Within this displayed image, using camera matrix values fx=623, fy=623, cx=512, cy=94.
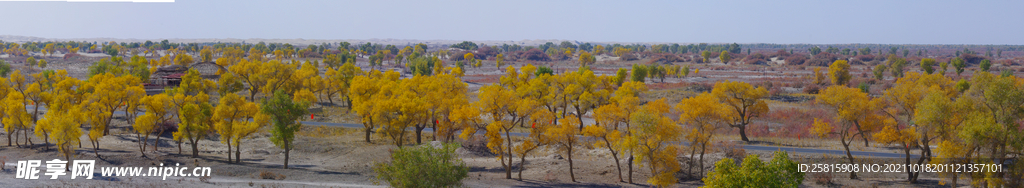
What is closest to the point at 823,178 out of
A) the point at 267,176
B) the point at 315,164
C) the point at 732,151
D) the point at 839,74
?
the point at 732,151

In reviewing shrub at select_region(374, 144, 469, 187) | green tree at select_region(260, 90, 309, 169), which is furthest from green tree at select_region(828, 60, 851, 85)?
shrub at select_region(374, 144, 469, 187)

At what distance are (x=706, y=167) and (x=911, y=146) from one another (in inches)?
453

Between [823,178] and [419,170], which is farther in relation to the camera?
[823,178]

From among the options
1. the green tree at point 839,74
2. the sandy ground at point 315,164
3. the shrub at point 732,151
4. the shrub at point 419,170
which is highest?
the green tree at point 839,74

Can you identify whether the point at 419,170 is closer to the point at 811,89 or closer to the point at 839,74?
the point at 811,89

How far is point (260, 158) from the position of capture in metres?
44.7

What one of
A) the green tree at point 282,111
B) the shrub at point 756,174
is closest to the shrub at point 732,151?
the shrub at point 756,174

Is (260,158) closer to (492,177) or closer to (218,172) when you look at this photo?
(218,172)

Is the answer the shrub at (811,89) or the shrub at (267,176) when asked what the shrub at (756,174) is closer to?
the shrub at (267,176)

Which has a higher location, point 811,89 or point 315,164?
point 811,89

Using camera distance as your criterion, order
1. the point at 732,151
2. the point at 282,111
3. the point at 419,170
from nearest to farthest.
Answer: the point at 419,170
the point at 282,111
the point at 732,151

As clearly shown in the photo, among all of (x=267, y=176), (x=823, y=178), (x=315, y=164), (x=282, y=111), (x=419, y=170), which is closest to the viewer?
(x=419, y=170)

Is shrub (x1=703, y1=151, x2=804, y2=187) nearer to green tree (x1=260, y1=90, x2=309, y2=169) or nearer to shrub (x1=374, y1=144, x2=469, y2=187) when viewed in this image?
shrub (x1=374, y1=144, x2=469, y2=187)

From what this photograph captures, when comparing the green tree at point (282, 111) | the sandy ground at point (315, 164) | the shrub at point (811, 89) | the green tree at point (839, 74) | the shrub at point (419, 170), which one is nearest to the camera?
the shrub at point (419, 170)
